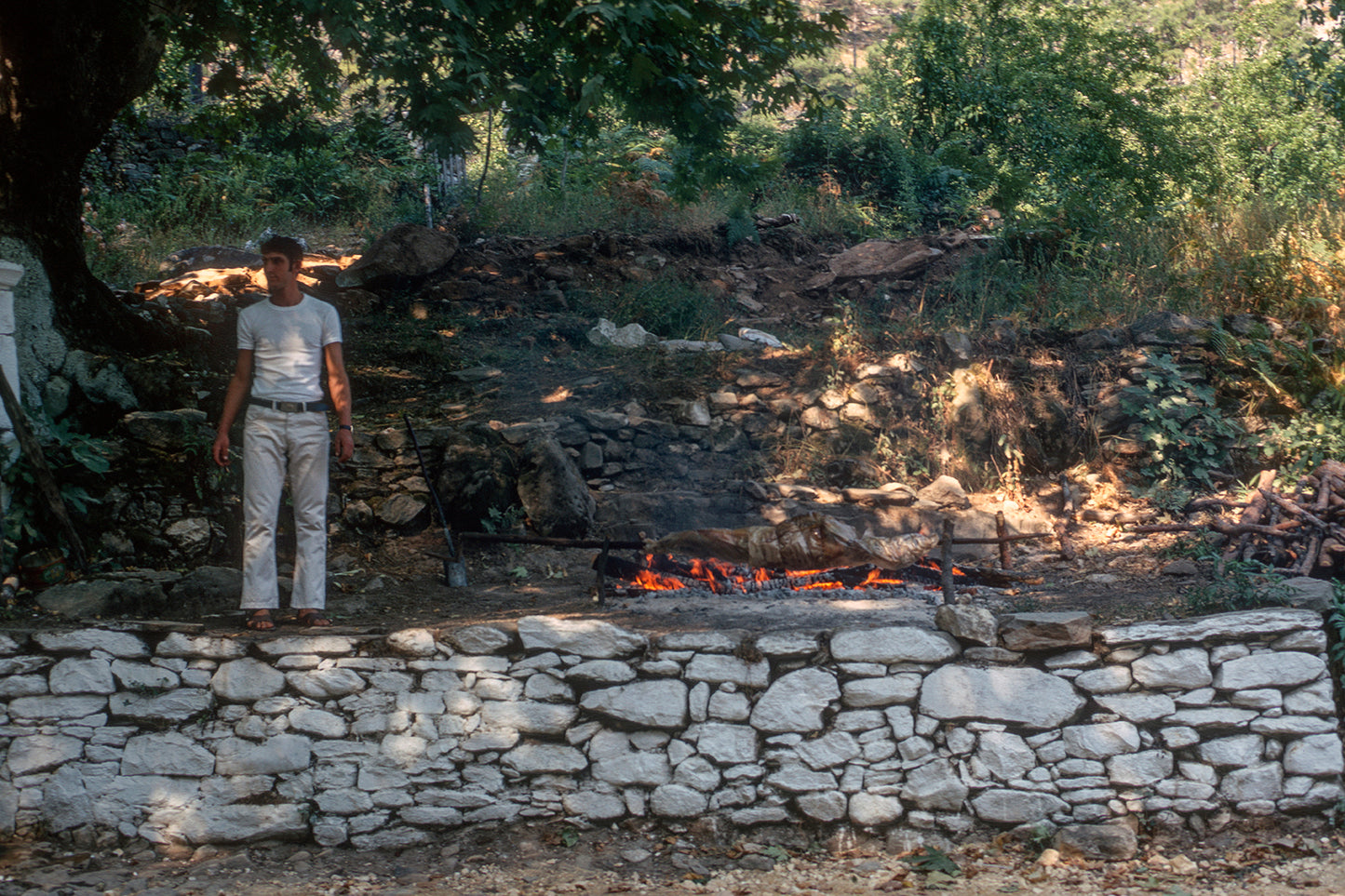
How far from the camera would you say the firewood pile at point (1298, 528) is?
4488 mm

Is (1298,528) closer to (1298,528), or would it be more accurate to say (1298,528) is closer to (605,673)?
(1298,528)

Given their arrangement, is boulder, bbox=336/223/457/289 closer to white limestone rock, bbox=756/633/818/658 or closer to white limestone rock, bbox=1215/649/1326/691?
white limestone rock, bbox=756/633/818/658

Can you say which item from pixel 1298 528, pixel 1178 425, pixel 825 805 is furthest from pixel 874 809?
pixel 1178 425

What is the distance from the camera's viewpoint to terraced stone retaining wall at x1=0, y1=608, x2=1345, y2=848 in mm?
3801

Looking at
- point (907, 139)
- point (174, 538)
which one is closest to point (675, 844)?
point (174, 538)

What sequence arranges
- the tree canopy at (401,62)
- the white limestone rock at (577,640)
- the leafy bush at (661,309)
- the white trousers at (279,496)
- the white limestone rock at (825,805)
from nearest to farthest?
1. the white limestone rock at (825,805)
2. the white limestone rock at (577,640)
3. the white trousers at (279,496)
4. the tree canopy at (401,62)
5. the leafy bush at (661,309)

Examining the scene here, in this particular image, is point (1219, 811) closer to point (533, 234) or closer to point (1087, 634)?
point (1087, 634)

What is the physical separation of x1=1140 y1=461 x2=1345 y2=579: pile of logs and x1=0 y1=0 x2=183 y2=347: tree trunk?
6.44m

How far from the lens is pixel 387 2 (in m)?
5.84

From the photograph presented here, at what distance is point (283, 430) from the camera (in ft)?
13.6

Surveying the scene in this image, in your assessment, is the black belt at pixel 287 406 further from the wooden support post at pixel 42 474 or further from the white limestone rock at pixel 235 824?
the white limestone rock at pixel 235 824

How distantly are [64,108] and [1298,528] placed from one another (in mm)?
7154

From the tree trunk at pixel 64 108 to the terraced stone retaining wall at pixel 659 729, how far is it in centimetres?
298

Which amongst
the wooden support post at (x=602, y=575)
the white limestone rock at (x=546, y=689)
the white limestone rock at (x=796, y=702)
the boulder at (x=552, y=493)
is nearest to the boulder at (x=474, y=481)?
the boulder at (x=552, y=493)
